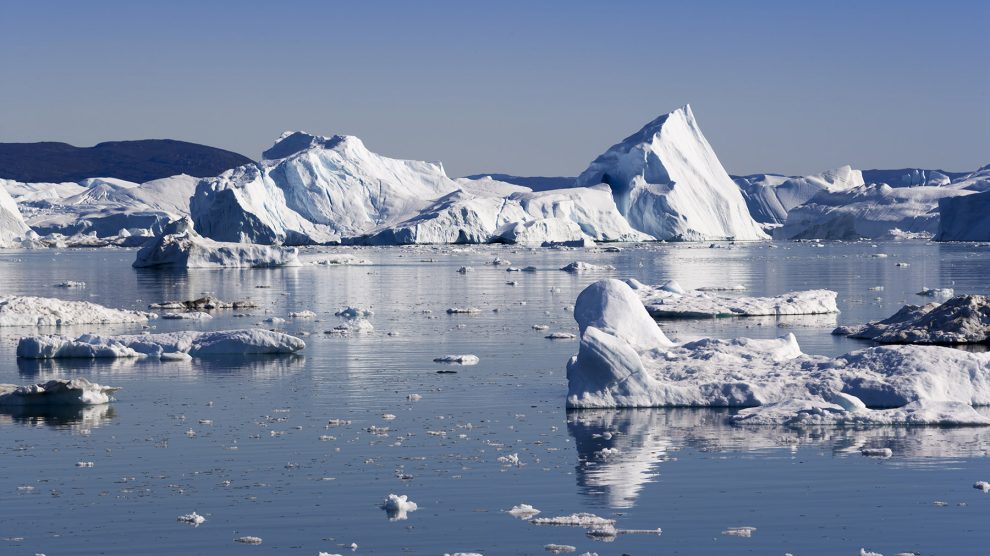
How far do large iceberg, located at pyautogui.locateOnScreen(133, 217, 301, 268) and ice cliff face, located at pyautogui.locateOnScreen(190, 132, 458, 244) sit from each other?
23.8m

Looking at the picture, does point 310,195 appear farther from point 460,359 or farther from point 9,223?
point 460,359

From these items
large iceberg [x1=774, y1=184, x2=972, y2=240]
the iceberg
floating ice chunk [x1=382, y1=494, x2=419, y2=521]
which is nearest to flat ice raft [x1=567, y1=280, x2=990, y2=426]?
floating ice chunk [x1=382, y1=494, x2=419, y2=521]

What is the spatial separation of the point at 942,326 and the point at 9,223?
89632 mm

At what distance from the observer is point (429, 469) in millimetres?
8750

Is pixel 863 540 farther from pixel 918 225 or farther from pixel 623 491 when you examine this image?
pixel 918 225

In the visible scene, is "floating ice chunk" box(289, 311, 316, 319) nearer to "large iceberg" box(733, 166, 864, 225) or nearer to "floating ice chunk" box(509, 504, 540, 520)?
"floating ice chunk" box(509, 504, 540, 520)

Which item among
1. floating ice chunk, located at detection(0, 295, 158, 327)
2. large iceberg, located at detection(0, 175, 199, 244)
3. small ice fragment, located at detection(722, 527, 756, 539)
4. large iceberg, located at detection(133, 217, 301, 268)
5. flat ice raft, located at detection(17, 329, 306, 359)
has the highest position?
large iceberg, located at detection(0, 175, 199, 244)

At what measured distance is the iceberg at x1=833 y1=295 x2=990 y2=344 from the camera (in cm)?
1636

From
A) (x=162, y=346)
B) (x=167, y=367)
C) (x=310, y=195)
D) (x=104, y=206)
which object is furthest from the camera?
(x=104, y=206)

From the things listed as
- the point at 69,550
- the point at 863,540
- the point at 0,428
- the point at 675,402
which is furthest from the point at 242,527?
the point at 675,402

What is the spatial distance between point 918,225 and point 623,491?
100334 millimetres

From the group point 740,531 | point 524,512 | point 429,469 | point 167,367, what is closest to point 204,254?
point 167,367

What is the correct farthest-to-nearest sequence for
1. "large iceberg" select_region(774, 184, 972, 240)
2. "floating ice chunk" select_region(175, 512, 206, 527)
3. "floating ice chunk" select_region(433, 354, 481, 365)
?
"large iceberg" select_region(774, 184, 972, 240) < "floating ice chunk" select_region(433, 354, 481, 365) < "floating ice chunk" select_region(175, 512, 206, 527)

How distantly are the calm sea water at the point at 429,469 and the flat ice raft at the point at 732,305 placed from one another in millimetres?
5671
